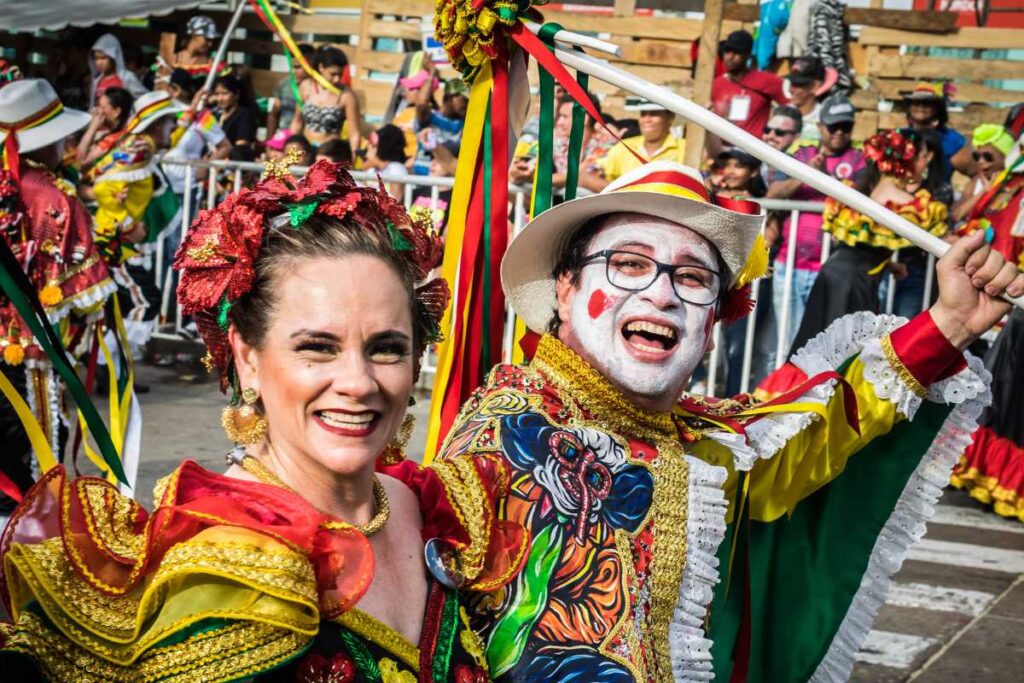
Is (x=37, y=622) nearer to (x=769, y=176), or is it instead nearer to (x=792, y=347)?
(x=792, y=347)

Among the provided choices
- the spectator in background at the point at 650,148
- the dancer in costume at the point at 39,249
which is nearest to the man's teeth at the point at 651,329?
the dancer in costume at the point at 39,249

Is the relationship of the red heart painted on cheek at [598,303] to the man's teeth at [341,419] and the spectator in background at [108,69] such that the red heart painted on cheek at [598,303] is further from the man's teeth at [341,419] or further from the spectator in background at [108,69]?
the spectator in background at [108,69]

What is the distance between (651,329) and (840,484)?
915 mm

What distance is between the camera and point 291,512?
2.03 meters

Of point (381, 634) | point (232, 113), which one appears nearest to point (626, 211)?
point (381, 634)

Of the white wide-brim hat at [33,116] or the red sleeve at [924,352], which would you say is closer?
the red sleeve at [924,352]

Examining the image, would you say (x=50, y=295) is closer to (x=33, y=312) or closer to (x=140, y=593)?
(x=33, y=312)

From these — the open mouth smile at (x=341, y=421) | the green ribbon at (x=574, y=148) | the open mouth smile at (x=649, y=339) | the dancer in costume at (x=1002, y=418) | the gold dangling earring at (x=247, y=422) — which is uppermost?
the green ribbon at (x=574, y=148)

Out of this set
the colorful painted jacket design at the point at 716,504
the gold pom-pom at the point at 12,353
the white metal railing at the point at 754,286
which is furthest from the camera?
the white metal railing at the point at 754,286

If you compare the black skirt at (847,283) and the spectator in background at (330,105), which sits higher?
the spectator in background at (330,105)

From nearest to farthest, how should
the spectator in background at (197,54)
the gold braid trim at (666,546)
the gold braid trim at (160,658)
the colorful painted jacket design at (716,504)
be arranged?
the gold braid trim at (160,658) < the colorful painted jacket design at (716,504) < the gold braid trim at (666,546) < the spectator in background at (197,54)

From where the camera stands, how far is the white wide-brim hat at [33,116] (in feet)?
16.6

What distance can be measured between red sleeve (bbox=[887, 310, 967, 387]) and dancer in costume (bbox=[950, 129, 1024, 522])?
3521mm

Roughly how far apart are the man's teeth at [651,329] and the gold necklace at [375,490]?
86cm
